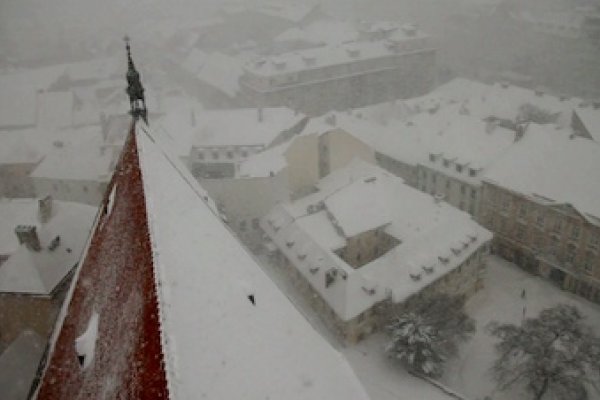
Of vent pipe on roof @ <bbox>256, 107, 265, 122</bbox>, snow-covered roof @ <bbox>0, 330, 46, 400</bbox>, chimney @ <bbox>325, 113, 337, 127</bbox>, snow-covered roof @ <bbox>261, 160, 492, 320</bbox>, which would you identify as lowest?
snow-covered roof @ <bbox>261, 160, 492, 320</bbox>

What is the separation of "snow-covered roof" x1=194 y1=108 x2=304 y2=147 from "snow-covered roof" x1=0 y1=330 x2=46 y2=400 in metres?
36.0

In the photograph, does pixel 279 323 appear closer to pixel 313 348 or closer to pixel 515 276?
pixel 313 348

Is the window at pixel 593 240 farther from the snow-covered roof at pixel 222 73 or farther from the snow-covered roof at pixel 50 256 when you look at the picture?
the snow-covered roof at pixel 222 73

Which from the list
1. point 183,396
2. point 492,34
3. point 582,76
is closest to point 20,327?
point 183,396

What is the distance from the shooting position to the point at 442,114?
211 ft

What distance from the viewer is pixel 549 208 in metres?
46.4

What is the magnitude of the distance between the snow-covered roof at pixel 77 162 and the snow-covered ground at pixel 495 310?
124 ft

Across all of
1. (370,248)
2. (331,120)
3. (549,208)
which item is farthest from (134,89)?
(331,120)

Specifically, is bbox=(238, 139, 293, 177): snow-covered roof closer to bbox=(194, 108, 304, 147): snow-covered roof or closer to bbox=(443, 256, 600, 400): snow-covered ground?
bbox=(194, 108, 304, 147): snow-covered roof

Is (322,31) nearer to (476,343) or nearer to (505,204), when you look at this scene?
(505,204)

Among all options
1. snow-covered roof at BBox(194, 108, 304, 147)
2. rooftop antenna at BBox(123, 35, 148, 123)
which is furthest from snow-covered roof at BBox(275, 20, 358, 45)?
rooftop antenna at BBox(123, 35, 148, 123)

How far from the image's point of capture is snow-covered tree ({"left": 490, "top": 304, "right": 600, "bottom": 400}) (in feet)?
113

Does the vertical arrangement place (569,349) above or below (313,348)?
below

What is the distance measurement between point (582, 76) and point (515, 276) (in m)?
64.6
